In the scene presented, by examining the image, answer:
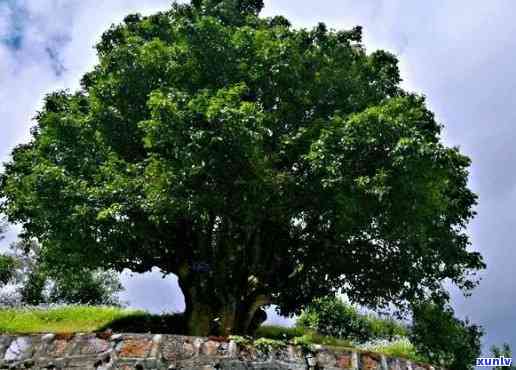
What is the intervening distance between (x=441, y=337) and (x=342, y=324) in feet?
40.1

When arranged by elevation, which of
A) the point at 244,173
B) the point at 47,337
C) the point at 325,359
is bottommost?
the point at 47,337

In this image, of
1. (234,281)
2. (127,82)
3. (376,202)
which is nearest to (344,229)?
(376,202)

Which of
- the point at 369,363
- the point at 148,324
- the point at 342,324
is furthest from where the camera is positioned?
the point at 342,324

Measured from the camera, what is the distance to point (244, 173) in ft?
73.7

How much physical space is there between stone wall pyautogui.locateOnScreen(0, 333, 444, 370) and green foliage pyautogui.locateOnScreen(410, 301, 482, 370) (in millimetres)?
17184

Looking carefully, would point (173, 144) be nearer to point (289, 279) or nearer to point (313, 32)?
point (289, 279)

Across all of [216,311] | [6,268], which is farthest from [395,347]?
[6,268]

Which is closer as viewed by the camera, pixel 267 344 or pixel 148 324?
pixel 267 344

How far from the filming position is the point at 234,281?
26.1m

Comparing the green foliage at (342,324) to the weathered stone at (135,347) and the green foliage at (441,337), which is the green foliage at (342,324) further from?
the weathered stone at (135,347)

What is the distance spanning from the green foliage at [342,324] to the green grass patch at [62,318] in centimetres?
1124

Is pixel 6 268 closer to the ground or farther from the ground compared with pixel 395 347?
farther from the ground

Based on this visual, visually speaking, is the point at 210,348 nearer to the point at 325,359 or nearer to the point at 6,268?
the point at 325,359

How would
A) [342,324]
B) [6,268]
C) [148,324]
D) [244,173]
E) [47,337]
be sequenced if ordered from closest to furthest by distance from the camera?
1. [47,337]
2. [244,173]
3. [148,324]
4. [342,324]
5. [6,268]
